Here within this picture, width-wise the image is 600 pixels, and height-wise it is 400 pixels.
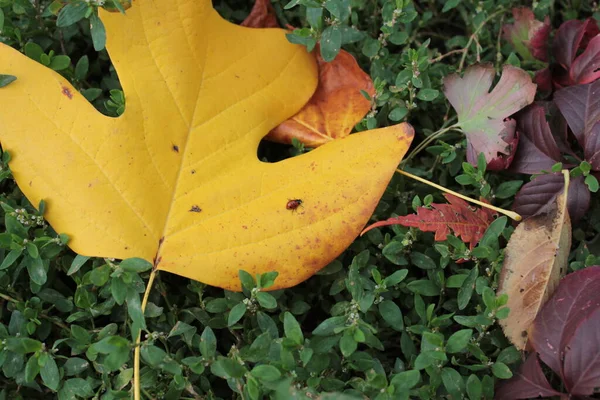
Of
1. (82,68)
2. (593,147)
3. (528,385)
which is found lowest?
(528,385)

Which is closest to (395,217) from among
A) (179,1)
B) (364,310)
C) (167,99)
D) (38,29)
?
(364,310)

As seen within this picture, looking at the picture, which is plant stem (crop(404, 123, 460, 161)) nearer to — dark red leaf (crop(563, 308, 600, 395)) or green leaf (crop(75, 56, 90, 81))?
dark red leaf (crop(563, 308, 600, 395))

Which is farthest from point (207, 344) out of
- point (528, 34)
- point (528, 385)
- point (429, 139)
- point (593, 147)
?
point (528, 34)

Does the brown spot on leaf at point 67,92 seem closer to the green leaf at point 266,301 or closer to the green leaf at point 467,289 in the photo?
the green leaf at point 266,301

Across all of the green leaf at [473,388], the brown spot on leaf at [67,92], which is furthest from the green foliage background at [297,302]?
the brown spot on leaf at [67,92]

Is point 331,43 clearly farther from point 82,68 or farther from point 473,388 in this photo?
point 473,388

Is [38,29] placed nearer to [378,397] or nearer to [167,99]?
[167,99]
